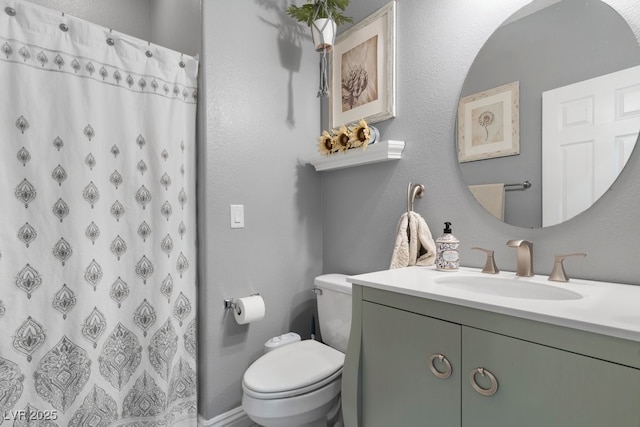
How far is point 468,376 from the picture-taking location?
2.65 ft

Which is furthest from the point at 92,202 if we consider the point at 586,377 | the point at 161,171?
the point at 586,377

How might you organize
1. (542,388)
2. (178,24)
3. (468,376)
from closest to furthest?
1. (542,388)
2. (468,376)
3. (178,24)

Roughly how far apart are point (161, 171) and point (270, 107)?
694mm

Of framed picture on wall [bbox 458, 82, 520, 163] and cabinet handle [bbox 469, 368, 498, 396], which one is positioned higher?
framed picture on wall [bbox 458, 82, 520, 163]

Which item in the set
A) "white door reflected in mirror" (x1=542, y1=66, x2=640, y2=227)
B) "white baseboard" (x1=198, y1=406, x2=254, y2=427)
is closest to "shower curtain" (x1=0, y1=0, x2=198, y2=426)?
"white baseboard" (x1=198, y1=406, x2=254, y2=427)

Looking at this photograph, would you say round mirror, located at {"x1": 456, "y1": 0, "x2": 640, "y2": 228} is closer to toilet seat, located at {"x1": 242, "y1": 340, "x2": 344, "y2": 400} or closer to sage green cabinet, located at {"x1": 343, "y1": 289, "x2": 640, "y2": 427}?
sage green cabinet, located at {"x1": 343, "y1": 289, "x2": 640, "y2": 427}

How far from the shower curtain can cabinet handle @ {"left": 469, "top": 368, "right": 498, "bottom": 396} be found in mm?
1271

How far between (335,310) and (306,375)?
367mm

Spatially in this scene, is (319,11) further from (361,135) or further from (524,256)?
(524,256)

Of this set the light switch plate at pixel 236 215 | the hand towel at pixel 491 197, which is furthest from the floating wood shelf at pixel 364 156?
the light switch plate at pixel 236 215

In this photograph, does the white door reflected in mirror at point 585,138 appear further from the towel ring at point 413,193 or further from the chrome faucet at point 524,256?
the towel ring at point 413,193

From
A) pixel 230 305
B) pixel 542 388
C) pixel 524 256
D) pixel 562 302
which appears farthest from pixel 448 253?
pixel 230 305

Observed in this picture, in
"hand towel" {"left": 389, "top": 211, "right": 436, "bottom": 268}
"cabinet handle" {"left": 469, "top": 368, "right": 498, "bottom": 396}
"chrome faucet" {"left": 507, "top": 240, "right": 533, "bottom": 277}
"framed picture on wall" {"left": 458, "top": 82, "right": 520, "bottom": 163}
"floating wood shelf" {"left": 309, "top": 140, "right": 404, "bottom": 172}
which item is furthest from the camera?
"floating wood shelf" {"left": 309, "top": 140, "right": 404, "bottom": 172}

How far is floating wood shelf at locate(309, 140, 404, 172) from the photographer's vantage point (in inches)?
58.2
